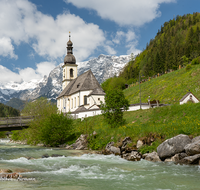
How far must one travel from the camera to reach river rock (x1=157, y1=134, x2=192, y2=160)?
16125 mm

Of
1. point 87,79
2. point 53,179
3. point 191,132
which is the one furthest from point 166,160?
point 87,79

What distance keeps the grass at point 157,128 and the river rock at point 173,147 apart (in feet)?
5.43

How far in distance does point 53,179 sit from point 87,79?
52.7m

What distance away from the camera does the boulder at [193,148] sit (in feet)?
48.6

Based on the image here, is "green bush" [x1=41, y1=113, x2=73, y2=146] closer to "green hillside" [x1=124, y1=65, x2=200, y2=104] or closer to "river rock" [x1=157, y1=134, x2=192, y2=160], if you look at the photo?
"river rock" [x1=157, y1=134, x2=192, y2=160]

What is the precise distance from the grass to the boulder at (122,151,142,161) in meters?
0.74

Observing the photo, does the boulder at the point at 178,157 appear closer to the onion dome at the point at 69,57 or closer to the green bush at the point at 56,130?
the green bush at the point at 56,130

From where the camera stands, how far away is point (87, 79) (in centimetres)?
6291

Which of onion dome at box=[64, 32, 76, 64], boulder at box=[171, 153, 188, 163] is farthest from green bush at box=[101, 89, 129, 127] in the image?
onion dome at box=[64, 32, 76, 64]

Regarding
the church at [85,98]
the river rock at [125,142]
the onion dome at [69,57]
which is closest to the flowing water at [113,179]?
the river rock at [125,142]

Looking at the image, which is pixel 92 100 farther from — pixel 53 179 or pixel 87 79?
pixel 53 179

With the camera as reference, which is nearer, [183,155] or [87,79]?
[183,155]

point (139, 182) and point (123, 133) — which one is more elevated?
point (123, 133)

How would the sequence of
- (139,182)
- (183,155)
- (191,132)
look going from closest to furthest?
(139,182), (183,155), (191,132)
